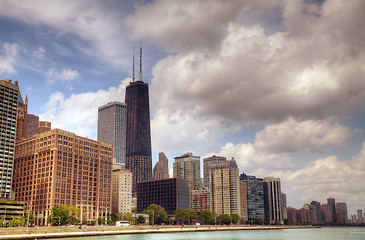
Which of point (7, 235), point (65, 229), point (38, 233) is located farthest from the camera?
point (65, 229)

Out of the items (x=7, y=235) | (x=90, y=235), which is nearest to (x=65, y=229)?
(x=90, y=235)

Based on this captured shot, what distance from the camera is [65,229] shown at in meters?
178

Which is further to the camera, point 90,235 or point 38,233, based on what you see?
point 90,235

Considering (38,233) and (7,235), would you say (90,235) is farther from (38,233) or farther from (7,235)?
(7,235)

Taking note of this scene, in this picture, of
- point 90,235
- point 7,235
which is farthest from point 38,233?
point 90,235

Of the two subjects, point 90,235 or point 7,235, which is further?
point 90,235

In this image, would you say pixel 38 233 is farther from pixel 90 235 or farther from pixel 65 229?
pixel 90 235

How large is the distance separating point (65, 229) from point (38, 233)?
62.0ft

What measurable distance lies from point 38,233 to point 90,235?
3022 cm

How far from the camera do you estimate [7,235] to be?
144000 millimetres

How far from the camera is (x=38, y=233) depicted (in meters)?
160

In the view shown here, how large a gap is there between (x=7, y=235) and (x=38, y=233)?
1786cm

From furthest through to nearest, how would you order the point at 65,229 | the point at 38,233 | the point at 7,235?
the point at 65,229, the point at 38,233, the point at 7,235

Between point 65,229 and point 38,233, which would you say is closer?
point 38,233
